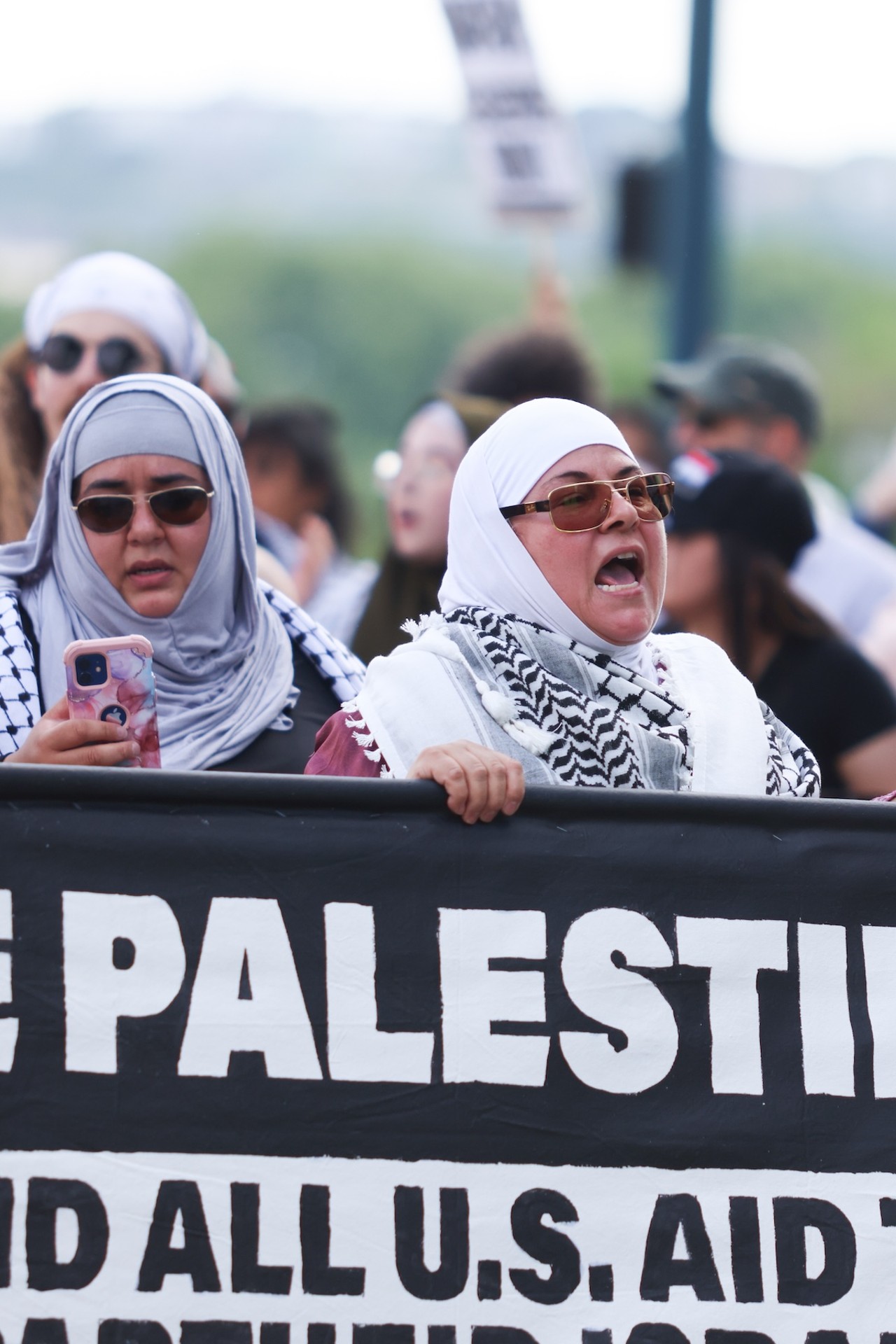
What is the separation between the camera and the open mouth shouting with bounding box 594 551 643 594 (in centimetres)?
298

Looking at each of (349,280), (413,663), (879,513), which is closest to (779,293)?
(349,280)

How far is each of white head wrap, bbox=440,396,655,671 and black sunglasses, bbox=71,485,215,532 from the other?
19.8 inches

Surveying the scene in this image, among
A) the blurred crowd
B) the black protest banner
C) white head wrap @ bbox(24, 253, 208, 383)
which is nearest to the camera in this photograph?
the black protest banner

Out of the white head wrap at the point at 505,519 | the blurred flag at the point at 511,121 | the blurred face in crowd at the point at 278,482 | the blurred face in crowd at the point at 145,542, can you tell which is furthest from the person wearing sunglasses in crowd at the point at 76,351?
the blurred flag at the point at 511,121

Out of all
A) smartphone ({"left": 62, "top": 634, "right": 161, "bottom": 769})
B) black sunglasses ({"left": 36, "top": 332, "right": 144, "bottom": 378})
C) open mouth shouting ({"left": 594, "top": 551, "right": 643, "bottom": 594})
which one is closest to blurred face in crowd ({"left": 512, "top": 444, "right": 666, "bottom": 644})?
open mouth shouting ({"left": 594, "top": 551, "right": 643, "bottom": 594})

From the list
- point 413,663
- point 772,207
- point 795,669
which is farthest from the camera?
point 772,207

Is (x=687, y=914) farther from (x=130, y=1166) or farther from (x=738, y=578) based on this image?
(x=738, y=578)

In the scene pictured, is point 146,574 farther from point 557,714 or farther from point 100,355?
point 100,355

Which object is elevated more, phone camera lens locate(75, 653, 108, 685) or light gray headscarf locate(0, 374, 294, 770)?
light gray headscarf locate(0, 374, 294, 770)

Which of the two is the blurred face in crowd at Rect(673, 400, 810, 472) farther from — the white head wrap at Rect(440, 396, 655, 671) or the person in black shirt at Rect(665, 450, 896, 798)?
the white head wrap at Rect(440, 396, 655, 671)

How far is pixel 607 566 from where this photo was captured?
3.02 meters

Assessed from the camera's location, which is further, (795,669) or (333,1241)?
(795,669)

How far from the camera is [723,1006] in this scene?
8.96ft

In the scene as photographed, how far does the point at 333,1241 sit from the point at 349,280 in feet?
188
